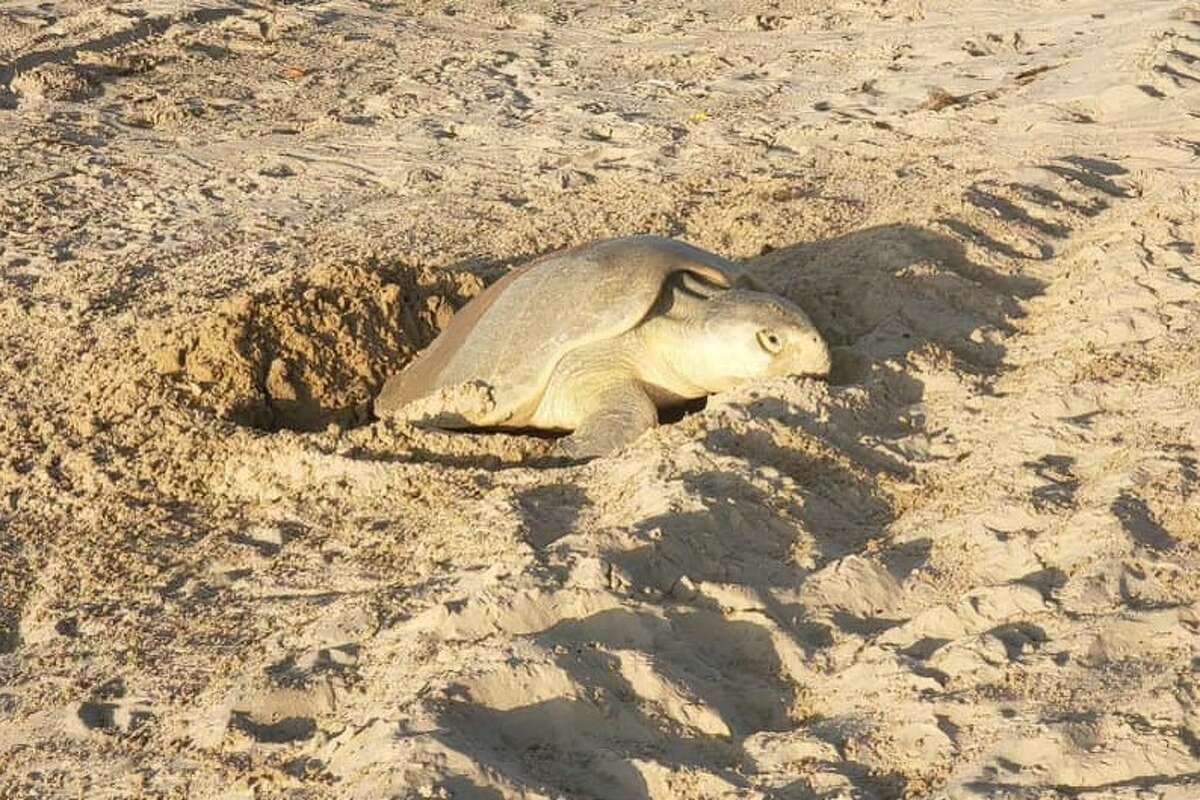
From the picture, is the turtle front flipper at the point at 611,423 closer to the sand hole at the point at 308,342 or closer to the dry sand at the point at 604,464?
the dry sand at the point at 604,464

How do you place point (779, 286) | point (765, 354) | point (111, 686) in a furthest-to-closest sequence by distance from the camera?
point (779, 286) → point (765, 354) → point (111, 686)

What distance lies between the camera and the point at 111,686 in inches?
139

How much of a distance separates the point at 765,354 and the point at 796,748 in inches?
86.7

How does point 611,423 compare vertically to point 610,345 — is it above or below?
below

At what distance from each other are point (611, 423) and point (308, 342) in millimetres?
1388

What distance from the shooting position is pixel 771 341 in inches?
197

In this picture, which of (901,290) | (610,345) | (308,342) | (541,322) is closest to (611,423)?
(610,345)

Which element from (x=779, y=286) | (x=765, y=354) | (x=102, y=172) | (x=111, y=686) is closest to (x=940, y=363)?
(x=765, y=354)

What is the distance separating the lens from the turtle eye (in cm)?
499

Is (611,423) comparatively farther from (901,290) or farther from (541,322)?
(901,290)

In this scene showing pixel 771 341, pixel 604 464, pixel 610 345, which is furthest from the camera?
pixel 610 345

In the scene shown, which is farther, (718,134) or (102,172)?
(718,134)

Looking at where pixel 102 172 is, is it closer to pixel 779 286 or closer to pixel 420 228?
pixel 420 228

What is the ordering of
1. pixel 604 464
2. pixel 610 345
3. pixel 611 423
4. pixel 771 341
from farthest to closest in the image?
1. pixel 610 345
2. pixel 771 341
3. pixel 611 423
4. pixel 604 464
